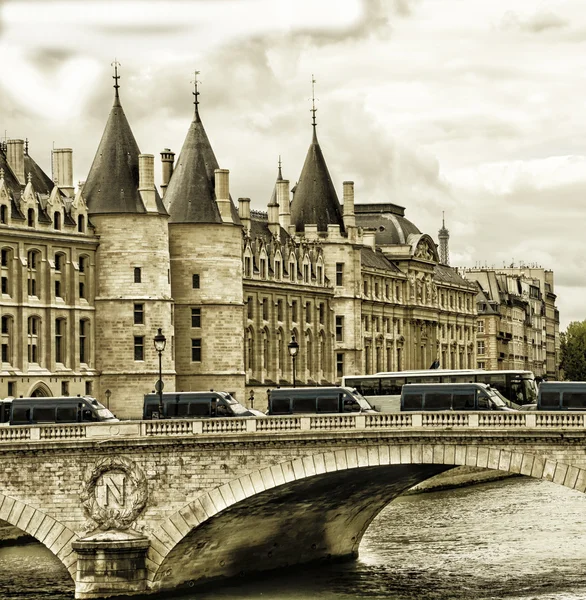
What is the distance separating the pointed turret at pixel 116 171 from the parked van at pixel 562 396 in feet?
132

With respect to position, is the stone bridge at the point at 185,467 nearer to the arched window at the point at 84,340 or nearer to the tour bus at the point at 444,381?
the tour bus at the point at 444,381

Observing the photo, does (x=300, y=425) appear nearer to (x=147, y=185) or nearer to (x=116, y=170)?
(x=147, y=185)

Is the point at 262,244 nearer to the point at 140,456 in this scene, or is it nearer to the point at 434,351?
the point at 434,351

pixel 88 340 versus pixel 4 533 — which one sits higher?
pixel 88 340

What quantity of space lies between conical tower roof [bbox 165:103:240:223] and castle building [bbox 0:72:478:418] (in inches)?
3.0

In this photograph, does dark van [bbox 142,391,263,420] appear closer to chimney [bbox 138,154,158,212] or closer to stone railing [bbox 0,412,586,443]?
stone railing [bbox 0,412,586,443]

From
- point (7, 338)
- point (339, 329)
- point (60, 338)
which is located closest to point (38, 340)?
point (60, 338)

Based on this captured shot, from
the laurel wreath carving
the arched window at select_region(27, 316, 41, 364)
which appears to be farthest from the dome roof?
the laurel wreath carving

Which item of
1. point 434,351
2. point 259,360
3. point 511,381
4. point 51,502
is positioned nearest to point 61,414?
point 51,502

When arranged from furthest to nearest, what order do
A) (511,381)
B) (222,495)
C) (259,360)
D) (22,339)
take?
(259,360), (22,339), (511,381), (222,495)

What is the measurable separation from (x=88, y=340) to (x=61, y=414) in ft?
117

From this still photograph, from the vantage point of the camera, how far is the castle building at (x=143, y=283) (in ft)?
312

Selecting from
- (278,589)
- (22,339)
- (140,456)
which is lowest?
(278,589)

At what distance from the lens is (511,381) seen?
78812 millimetres
